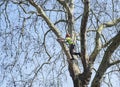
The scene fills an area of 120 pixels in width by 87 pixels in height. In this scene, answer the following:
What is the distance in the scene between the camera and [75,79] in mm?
9656

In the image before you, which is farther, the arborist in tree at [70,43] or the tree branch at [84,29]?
the arborist in tree at [70,43]

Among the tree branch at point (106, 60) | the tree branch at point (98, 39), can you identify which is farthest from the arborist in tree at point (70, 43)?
the tree branch at point (106, 60)

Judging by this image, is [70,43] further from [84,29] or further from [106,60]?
[106,60]

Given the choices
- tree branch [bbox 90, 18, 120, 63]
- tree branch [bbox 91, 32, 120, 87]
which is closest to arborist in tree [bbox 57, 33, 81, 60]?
tree branch [bbox 90, 18, 120, 63]

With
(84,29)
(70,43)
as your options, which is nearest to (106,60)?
(84,29)

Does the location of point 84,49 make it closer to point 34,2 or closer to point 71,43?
point 71,43

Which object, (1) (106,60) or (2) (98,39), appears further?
(2) (98,39)

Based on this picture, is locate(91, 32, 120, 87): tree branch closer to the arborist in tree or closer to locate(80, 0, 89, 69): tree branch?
locate(80, 0, 89, 69): tree branch

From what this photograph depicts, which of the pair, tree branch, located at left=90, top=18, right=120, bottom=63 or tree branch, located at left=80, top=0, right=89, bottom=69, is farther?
tree branch, located at left=90, top=18, right=120, bottom=63

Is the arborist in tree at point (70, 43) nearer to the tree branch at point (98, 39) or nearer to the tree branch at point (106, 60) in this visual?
the tree branch at point (98, 39)

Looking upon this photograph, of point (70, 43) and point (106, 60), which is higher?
point (70, 43)

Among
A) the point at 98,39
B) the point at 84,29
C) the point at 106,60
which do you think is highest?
the point at 84,29

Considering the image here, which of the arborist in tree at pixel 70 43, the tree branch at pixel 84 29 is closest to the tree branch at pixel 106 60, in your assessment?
the tree branch at pixel 84 29

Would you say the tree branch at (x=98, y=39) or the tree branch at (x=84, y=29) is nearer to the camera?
the tree branch at (x=84, y=29)
